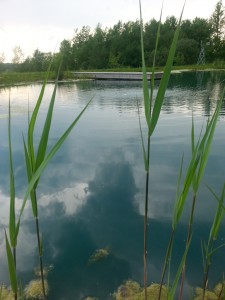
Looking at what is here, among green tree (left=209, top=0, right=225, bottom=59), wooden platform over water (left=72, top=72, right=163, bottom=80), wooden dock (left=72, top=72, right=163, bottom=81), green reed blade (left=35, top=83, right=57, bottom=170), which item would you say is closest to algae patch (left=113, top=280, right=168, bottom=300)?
green reed blade (left=35, top=83, right=57, bottom=170)

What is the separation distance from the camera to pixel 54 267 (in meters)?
3.19

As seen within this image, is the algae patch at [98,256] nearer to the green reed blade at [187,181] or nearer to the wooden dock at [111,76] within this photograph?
the green reed blade at [187,181]

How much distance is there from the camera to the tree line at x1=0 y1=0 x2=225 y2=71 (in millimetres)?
47938

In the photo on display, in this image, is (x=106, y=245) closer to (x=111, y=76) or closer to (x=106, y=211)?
(x=106, y=211)

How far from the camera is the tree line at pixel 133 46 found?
157 feet

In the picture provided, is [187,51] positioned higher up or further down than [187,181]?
higher up

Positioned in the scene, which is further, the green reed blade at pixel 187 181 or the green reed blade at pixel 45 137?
the green reed blade at pixel 187 181

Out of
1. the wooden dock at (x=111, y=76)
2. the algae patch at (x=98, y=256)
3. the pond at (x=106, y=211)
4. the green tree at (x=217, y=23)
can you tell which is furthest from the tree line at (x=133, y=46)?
the algae patch at (x=98, y=256)

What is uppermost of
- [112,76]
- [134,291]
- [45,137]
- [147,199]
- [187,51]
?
[187,51]

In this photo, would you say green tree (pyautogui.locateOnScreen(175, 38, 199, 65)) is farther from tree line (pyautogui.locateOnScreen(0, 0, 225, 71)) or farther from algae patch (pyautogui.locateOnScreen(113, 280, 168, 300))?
algae patch (pyautogui.locateOnScreen(113, 280, 168, 300))

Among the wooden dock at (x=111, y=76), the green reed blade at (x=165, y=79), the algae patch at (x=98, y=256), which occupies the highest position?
the wooden dock at (x=111, y=76)

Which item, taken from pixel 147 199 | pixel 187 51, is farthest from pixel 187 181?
pixel 187 51

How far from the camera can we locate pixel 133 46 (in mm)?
50250

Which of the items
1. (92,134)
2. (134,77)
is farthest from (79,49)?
(92,134)
